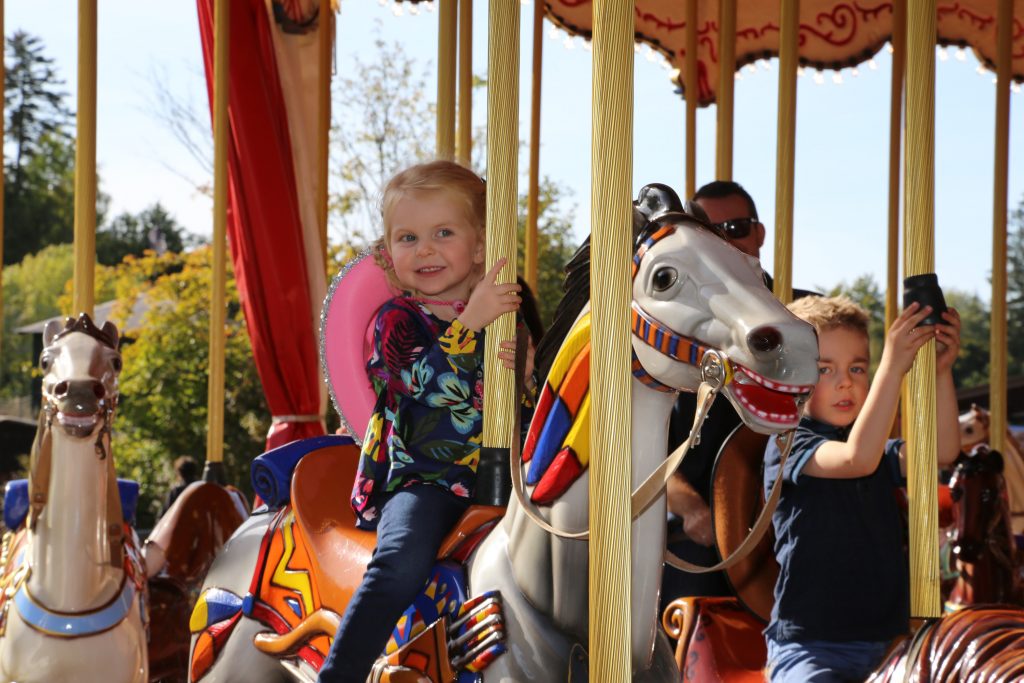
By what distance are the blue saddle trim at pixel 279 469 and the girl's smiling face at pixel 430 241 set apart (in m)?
0.66

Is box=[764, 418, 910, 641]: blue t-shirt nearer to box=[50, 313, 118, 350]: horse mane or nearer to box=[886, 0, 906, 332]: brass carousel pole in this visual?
box=[50, 313, 118, 350]: horse mane

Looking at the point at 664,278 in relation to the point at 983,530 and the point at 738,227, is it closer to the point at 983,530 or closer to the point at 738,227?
the point at 738,227

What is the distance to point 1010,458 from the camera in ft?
19.6

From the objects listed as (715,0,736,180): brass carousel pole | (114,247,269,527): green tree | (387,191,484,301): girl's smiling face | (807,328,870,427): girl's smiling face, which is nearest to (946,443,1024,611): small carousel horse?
(715,0,736,180): brass carousel pole

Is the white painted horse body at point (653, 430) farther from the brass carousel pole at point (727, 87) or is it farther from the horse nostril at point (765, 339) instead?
the brass carousel pole at point (727, 87)

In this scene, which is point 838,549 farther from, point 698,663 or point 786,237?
point 786,237

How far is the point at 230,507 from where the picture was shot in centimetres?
497

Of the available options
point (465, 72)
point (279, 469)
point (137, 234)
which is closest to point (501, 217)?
point (279, 469)

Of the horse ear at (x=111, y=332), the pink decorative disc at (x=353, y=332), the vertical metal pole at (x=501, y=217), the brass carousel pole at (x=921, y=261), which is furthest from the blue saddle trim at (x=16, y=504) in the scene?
the brass carousel pole at (x=921, y=261)

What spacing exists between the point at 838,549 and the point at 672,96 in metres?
5.44

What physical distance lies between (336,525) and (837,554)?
1067mm

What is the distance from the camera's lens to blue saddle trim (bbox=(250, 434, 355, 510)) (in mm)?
3010

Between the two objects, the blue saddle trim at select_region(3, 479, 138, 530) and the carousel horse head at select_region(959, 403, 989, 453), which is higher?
the carousel horse head at select_region(959, 403, 989, 453)

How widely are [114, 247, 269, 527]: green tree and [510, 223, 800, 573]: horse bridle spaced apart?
40.0ft
